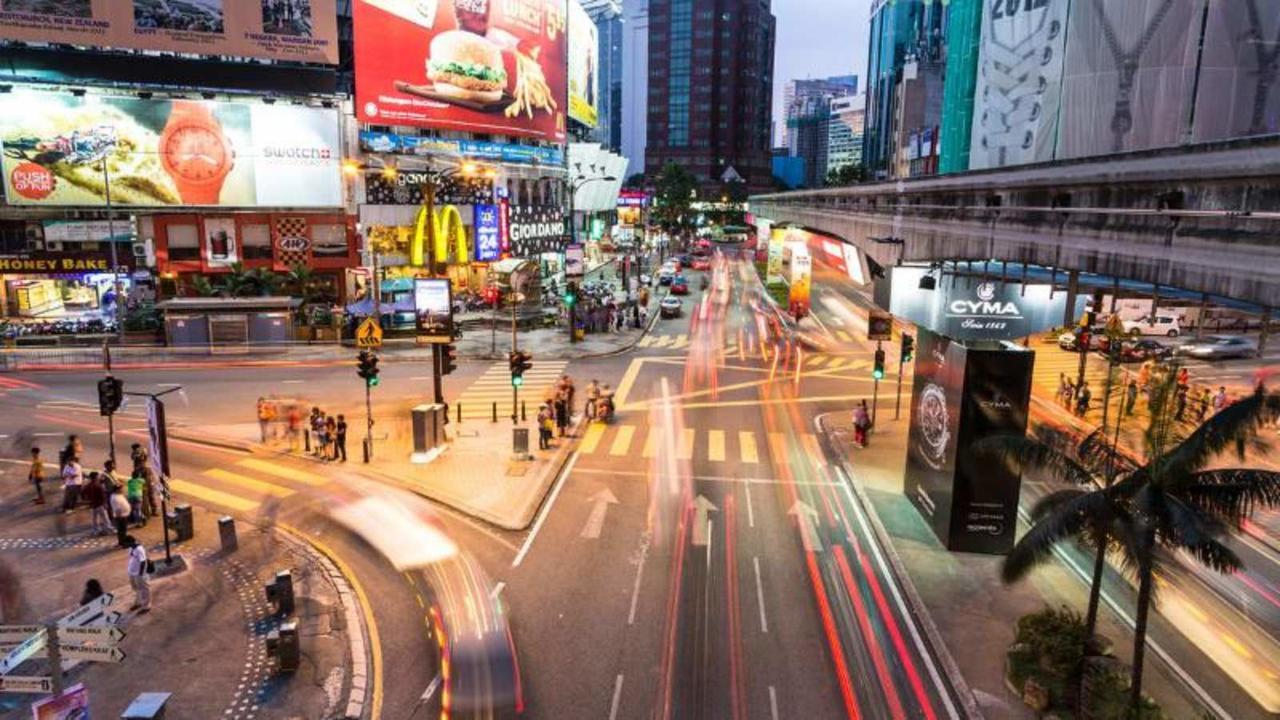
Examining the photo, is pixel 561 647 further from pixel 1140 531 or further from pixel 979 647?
pixel 1140 531

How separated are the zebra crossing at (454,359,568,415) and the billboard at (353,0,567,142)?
3088 cm

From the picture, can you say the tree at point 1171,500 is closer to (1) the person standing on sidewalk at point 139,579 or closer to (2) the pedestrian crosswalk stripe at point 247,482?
(1) the person standing on sidewalk at point 139,579

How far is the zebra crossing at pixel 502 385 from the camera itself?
34.1 metres

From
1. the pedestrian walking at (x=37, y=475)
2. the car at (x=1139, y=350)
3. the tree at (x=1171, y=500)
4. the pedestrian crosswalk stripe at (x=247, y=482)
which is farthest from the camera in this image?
the car at (x=1139, y=350)

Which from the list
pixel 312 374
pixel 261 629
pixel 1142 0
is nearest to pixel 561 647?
pixel 261 629

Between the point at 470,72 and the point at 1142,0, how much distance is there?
49629mm

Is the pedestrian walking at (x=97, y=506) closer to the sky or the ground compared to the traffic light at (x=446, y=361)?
closer to the ground

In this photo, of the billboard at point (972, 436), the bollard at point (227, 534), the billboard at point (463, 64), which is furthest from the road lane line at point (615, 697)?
the billboard at point (463, 64)

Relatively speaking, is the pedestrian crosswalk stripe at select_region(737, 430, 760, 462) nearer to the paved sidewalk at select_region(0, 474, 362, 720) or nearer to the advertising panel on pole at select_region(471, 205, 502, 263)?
the paved sidewalk at select_region(0, 474, 362, 720)

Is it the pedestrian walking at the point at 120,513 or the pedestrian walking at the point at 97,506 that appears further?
the pedestrian walking at the point at 97,506

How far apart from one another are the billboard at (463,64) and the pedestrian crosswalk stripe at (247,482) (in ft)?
142

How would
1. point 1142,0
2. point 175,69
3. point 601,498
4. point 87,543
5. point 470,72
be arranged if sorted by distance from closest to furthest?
point 87,543 → point 601,498 → point 1142,0 → point 175,69 → point 470,72

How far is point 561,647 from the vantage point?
15.0 metres

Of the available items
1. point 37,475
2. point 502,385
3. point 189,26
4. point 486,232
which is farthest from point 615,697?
point 189,26
